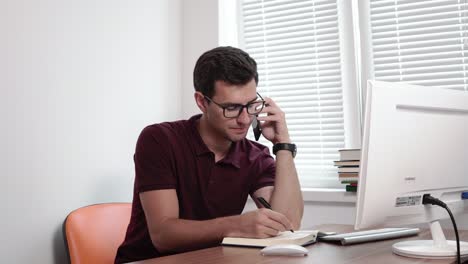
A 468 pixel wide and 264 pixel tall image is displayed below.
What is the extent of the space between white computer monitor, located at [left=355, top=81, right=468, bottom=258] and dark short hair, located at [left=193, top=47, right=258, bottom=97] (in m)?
0.64

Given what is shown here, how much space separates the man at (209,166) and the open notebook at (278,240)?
0.39 feet

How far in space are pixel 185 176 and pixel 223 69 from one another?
40cm

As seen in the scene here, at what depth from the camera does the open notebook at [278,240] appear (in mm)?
1393

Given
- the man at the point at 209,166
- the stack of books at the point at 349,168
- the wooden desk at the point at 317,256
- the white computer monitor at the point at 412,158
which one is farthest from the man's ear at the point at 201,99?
the stack of books at the point at 349,168

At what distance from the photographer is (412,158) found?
48.0 inches

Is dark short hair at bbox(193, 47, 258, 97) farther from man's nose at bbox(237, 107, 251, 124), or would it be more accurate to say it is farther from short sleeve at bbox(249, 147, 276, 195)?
short sleeve at bbox(249, 147, 276, 195)

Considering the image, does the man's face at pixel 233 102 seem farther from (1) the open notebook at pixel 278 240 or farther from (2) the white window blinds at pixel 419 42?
(2) the white window blinds at pixel 419 42

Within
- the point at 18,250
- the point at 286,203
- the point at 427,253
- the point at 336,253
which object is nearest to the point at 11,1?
the point at 18,250

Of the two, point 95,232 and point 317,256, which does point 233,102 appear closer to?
point 317,256

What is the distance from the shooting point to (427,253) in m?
1.23

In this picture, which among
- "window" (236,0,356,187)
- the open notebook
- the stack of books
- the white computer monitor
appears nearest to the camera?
the white computer monitor

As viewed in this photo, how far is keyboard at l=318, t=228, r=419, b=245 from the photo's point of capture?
1.48 meters

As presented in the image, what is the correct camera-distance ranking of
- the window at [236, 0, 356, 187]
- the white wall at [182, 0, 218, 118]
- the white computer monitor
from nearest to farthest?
1. the white computer monitor
2. the window at [236, 0, 356, 187]
3. the white wall at [182, 0, 218, 118]

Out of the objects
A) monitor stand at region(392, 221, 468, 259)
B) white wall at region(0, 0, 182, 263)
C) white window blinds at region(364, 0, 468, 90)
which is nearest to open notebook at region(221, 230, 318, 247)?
monitor stand at region(392, 221, 468, 259)
